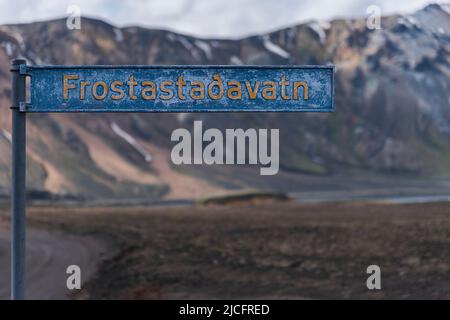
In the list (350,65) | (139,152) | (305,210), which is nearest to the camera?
(305,210)

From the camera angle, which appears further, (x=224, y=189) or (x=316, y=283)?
(x=224, y=189)

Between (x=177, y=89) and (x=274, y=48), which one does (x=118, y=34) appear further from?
(x=177, y=89)

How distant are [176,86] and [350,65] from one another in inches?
2717

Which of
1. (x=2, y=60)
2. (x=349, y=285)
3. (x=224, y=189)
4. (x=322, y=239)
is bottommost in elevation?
(x=349, y=285)

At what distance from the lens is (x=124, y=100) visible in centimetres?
627

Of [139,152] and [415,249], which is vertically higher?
[139,152]

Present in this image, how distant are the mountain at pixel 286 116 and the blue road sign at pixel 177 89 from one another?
1400 inches

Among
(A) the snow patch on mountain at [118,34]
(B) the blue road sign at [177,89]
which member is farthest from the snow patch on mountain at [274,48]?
(B) the blue road sign at [177,89]

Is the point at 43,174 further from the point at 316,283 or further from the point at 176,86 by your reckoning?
the point at 176,86

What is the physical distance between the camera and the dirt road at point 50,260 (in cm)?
1444

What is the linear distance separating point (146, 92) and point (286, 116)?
205 ft

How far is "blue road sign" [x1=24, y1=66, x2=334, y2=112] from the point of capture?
6.19 m

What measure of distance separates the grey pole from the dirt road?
26.1ft

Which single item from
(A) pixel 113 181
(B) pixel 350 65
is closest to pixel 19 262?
(A) pixel 113 181
